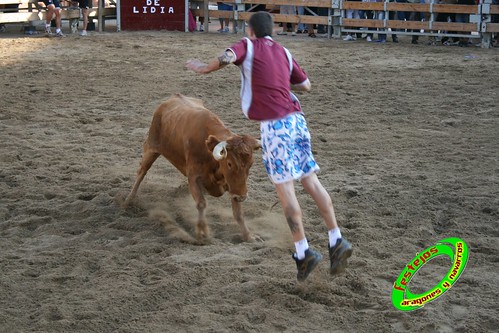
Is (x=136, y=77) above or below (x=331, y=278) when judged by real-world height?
above

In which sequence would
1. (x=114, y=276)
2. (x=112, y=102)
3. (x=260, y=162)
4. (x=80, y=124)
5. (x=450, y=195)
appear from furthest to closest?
(x=112, y=102) < (x=80, y=124) < (x=260, y=162) < (x=450, y=195) < (x=114, y=276)

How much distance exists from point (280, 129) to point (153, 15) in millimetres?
16245

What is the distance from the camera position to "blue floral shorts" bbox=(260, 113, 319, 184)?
17.9 ft

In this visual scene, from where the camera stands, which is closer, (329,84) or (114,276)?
(114,276)

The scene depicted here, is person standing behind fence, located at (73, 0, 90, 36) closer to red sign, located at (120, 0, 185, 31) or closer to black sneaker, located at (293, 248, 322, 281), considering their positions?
red sign, located at (120, 0, 185, 31)

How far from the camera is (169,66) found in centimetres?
1527

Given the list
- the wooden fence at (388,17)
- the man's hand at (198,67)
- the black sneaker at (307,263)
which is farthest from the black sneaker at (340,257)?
the wooden fence at (388,17)

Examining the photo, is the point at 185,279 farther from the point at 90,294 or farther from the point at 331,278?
the point at 331,278

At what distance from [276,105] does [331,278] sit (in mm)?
1352

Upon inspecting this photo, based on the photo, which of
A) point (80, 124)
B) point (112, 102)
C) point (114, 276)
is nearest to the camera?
point (114, 276)

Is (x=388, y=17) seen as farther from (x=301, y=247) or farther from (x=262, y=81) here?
(x=301, y=247)

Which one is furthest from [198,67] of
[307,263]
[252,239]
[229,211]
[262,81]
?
[229,211]

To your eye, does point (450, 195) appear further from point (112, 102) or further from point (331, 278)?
point (112, 102)

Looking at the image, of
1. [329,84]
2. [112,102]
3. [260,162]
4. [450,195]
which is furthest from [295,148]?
[329,84]
